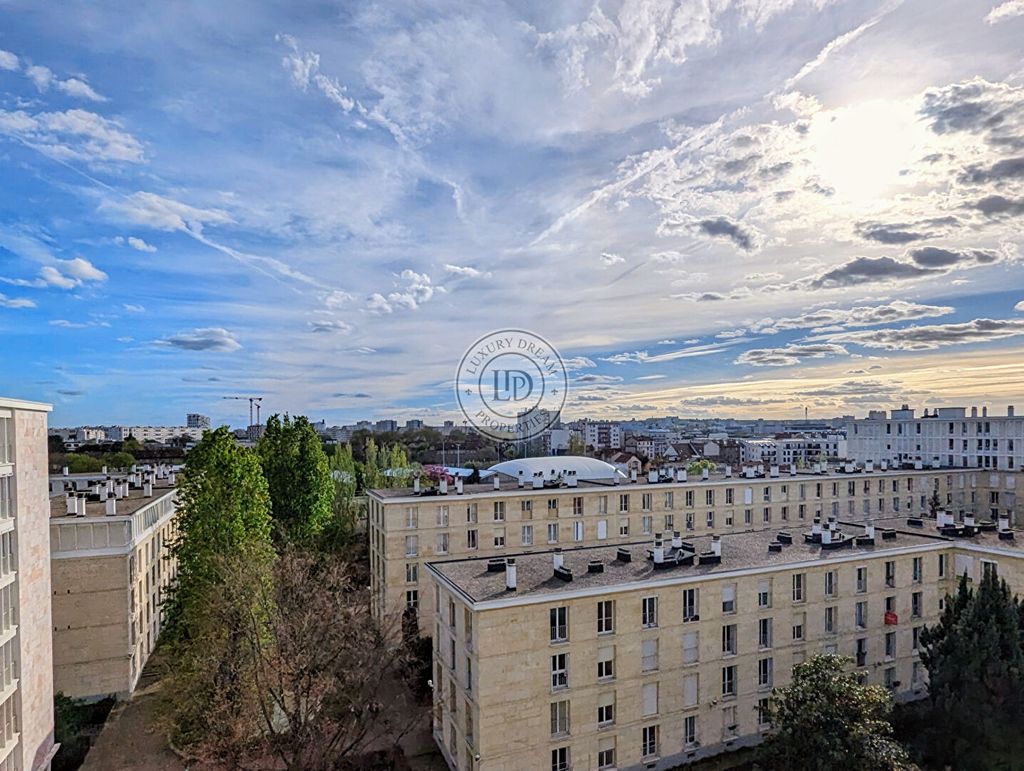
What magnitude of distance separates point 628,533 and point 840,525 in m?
13.8

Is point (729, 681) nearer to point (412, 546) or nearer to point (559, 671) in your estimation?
point (559, 671)

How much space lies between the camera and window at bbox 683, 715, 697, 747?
25.2 meters

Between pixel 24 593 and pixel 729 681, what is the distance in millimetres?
26367

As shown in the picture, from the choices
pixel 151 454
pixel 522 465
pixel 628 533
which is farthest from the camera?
pixel 151 454

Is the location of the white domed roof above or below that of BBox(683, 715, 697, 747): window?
above

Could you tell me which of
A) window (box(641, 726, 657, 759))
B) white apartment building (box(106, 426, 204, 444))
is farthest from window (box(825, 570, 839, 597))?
white apartment building (box(106, 426, 204, 444))

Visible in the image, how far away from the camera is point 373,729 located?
94.8ft

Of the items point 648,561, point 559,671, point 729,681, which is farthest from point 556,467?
point 559,671

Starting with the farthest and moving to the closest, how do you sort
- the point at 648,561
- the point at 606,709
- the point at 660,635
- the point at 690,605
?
1. the point at 648,561
2. the point at 690,605
3. the point at 660,635
4. the point at 606,709

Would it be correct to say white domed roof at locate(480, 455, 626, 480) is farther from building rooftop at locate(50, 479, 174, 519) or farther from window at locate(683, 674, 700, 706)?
window at locate(683, 674, 700, 706)

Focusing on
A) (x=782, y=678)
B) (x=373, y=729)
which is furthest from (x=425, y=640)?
(x=782, y=678)

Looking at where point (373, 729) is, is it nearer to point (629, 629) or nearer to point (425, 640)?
point (425, 640)

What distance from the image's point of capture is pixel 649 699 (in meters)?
24.6

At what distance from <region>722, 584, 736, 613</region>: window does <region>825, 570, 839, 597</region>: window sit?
536 centimetres
